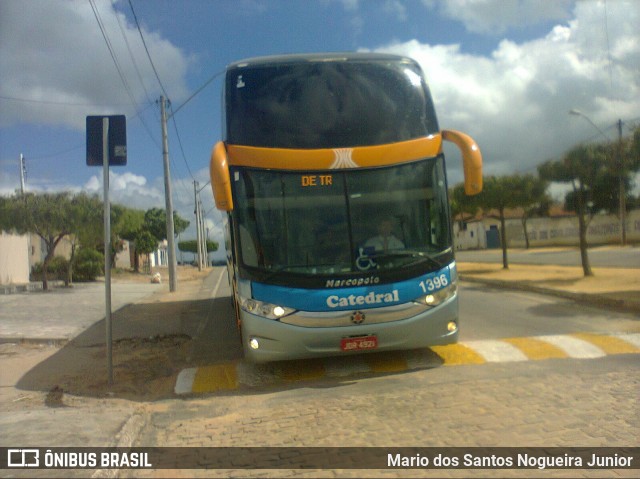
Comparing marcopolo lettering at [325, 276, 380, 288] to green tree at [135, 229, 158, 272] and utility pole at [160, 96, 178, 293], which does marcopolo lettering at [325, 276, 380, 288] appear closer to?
utility pole at [160, 96, 178, 293]

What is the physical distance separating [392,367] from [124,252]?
46.4 metres

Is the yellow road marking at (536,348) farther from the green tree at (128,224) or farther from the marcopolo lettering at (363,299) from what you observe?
the green tree at (128,224)

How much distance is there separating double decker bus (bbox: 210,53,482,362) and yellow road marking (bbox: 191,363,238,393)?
2.11 ft

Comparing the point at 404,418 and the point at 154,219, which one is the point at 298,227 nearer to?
the point at 404,418

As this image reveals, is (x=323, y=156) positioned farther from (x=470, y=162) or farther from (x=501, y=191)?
(x=501, y=191)

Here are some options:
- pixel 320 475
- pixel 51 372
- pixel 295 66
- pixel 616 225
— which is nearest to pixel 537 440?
→ pixel 320 475

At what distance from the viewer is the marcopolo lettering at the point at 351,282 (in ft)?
22.0

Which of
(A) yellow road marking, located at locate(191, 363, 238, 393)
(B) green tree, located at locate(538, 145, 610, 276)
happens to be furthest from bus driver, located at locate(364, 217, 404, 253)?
(B) green tree, located at locate(538, 145, 610, 276)

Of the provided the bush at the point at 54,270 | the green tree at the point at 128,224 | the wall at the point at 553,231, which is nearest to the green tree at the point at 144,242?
the green tree at the point at 128,224

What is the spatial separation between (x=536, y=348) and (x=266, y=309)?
3.89 meters

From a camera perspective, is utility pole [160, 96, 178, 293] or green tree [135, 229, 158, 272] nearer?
utility pole [160, 96, 178, 293]

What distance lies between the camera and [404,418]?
536 centimetres

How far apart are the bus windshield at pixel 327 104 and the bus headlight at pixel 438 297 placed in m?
1.90

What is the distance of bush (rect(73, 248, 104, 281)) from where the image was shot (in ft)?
97.2
